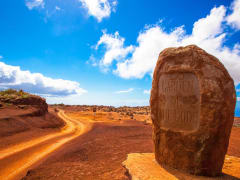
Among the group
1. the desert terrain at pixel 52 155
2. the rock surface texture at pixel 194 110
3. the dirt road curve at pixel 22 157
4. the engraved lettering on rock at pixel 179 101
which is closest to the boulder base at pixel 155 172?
the desert terrain at pixel 52 155

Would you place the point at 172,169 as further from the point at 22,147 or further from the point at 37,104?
the point at 37,104

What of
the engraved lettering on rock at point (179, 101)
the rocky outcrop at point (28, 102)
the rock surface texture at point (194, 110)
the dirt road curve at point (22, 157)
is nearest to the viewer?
the rock surface texture at point (194, 110)

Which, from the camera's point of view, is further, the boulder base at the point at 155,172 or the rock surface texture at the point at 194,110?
the rock surface texture at the point at 194,110

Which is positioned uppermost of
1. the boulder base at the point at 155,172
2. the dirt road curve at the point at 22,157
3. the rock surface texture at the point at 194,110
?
the rock surface texture at the point at 194,110

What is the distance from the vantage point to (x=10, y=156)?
7.50 m

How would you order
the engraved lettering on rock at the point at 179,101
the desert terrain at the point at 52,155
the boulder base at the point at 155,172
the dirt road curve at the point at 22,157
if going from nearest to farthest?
the boulder base at the point at 155,172
the engraved lettering on rock at the point at 179,101
the desert terrain at the point at 52,155
the dirt road curve at the point at 22,157

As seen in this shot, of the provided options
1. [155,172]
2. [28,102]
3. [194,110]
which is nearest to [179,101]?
[194,110]

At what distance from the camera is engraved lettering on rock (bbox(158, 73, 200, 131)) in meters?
4.92

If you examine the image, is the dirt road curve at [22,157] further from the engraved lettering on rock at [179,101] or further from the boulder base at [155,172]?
the engraved lettering on rock at [179,101]

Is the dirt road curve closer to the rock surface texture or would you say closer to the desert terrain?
the desert terrain

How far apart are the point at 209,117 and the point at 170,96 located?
52.7 inches

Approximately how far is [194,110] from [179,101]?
53 cm

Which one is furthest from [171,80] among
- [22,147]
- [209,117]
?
[22,147]

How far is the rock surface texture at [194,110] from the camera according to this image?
469cm
